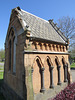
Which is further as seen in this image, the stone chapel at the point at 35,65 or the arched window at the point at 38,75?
the arched window at the point at 38,75

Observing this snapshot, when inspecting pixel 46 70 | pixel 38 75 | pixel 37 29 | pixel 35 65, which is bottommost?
pixel 38 75

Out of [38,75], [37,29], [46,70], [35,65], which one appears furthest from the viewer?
[37,29]

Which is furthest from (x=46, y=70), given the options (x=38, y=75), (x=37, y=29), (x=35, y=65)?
(x=37, y=29)

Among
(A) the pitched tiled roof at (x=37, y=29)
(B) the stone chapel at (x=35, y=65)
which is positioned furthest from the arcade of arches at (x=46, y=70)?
(A) the pitched tiled roof at (x=37, y=29)

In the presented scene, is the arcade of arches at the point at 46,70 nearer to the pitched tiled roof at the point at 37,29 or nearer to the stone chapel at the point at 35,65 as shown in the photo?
the stone chapel at the point at 35,65

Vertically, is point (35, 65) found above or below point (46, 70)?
above

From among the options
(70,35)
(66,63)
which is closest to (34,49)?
(66,63)

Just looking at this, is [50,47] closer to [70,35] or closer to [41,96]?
[41,96]

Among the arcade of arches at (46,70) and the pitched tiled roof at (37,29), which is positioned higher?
the pitched tiled roof at (37,29)

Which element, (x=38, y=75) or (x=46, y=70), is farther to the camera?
(x=46, y=70)

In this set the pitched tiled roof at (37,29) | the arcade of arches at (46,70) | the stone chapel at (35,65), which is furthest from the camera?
the pitched tiled roof at (37,29)

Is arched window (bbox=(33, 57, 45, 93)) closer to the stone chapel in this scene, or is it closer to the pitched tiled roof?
the stone chapel

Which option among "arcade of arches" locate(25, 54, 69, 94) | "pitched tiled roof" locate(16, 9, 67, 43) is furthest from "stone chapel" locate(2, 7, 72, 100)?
"pitched tiled roof" locate(16, 9, 67, 43)

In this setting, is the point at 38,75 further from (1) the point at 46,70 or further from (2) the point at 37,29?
(2) the point at 37,29
